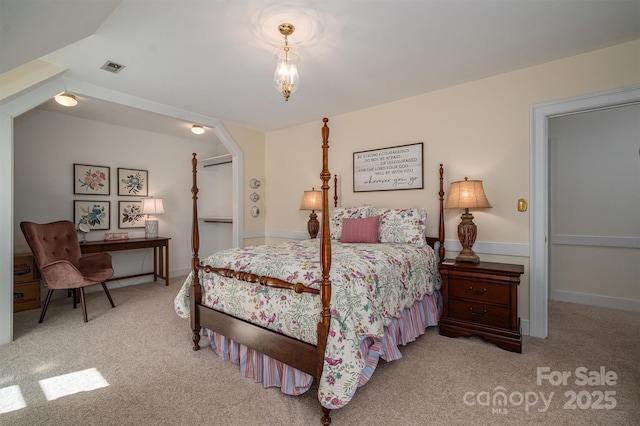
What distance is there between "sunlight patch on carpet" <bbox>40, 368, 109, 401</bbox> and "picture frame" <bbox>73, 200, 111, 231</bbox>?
2770mm

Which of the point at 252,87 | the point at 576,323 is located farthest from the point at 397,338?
the point at 252,87

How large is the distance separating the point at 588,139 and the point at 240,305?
175 inches

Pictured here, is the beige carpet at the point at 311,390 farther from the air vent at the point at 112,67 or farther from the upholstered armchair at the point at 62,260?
the air vent at the point at 112,67

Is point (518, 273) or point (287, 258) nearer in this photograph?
point (287, 258)

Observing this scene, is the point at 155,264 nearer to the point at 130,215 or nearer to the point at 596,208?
the point at 130,215

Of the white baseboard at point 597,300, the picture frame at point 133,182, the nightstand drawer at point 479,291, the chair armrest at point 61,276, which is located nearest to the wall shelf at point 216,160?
the picture frame at point 133,182

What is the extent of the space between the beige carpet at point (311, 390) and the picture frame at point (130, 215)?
1.92 meters

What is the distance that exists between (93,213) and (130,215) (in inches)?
18.8

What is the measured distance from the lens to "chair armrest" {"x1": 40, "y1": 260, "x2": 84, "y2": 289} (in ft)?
9.92

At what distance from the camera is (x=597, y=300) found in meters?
3.57

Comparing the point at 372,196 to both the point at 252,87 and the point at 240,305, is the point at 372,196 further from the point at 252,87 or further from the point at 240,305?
the point at 240,305

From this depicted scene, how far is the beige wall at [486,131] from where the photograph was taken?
2.51 meters

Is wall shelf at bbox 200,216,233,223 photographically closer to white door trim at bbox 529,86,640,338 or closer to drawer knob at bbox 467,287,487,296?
drawer knob at bbox 467,287,487,296

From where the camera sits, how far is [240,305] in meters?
2.10
